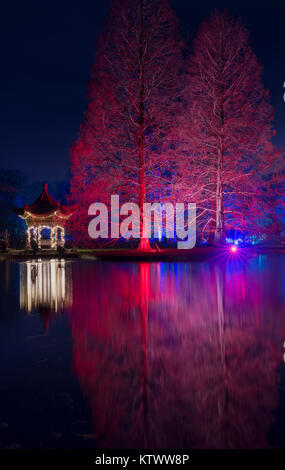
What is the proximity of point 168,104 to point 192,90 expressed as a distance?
206cm

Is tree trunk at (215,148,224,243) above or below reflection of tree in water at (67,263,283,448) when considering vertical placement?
above

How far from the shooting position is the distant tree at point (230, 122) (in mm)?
26234

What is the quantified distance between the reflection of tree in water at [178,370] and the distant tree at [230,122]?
18384 millimetres

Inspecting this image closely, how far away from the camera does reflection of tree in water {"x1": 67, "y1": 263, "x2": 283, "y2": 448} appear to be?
3207mm

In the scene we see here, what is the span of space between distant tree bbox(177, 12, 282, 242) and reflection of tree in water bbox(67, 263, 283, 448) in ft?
60.3

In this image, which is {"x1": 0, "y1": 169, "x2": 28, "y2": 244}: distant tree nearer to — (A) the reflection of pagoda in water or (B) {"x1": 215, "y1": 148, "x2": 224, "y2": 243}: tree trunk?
(B) {"x1": 215, "y1": 148, "x2": 224, "y2": 243}: tree trunk

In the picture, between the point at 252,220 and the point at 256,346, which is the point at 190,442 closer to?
the point at 256,346

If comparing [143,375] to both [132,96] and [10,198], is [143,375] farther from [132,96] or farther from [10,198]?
[10,198]

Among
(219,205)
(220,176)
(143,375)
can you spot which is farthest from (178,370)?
(220,176)

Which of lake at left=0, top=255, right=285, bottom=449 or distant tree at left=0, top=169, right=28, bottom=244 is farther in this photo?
distant tree at left=0, top=169, right=28, bottom=244

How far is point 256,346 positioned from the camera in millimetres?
5562

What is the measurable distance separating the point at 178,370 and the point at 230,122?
76.5 ft

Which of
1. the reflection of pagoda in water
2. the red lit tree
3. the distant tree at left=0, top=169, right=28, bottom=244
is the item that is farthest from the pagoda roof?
the distant tree at left=0, top=169, right=28, bottom=244

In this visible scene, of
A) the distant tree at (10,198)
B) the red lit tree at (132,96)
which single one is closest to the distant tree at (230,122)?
the red lit tree at (132,96)
